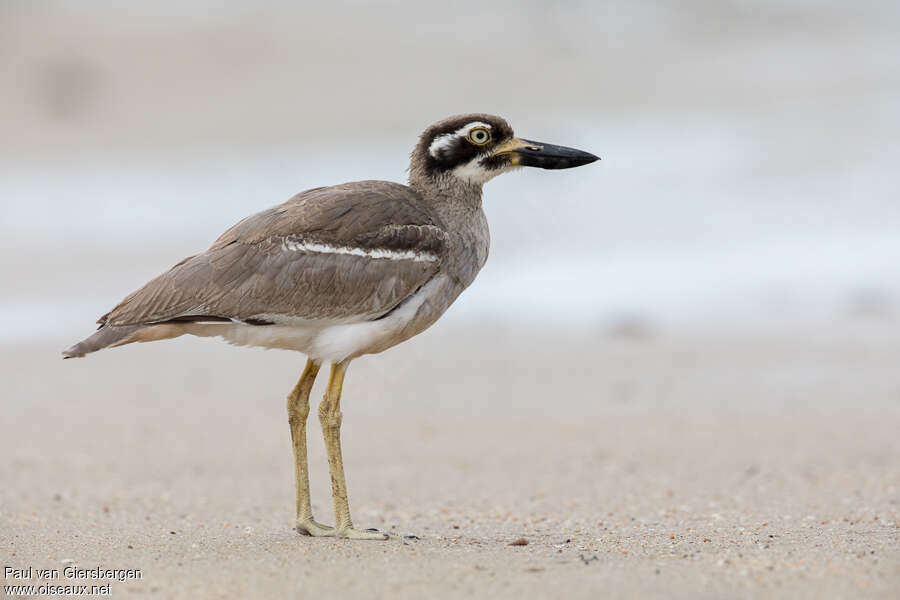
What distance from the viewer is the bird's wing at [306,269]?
6.43 meters

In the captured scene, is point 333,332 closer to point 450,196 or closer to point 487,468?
point 450,196

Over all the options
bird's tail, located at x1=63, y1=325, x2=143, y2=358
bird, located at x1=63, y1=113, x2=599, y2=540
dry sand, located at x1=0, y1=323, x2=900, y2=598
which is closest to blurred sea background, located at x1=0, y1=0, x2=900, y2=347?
dry sand, located at x1=0, y1=323, x2=900, y2=598

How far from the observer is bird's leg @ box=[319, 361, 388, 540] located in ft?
22.0

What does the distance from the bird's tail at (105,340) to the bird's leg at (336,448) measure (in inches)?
42.8

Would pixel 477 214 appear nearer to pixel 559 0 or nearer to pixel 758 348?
pixel 758 348

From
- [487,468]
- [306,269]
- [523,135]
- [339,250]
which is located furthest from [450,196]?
[523,135]

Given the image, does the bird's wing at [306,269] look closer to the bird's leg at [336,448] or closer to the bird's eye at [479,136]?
the bird's leg at [336,448]

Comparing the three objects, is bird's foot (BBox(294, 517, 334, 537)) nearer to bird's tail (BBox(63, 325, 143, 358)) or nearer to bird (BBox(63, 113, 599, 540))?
bird (BBox(63, 113, 599, 540))

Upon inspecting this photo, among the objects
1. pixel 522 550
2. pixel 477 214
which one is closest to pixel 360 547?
pixel 522 550

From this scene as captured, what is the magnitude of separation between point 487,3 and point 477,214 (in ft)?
82.4

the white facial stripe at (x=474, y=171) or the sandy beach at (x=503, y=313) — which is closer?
the sandy beach at (x=503, y=313)

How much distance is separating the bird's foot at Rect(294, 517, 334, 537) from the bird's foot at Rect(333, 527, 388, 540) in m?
0.09

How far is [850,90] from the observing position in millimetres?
25828

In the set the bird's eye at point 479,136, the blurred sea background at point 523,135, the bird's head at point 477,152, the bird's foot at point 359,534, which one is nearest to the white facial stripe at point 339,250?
the bird's head at point 477,152
